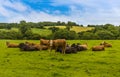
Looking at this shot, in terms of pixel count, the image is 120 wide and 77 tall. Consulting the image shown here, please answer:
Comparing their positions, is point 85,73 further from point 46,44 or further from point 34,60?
point 46,44

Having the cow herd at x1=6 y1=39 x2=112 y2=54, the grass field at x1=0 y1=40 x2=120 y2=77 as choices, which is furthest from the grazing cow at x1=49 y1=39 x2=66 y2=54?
the grass field at x1=0 y1=40 x2=120 y2=77

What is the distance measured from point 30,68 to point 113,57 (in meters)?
8.02

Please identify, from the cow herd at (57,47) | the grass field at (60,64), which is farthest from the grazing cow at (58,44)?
the grass field at (60,64)

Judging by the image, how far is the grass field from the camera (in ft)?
68.5

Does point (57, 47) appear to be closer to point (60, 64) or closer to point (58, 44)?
point (58, 44)

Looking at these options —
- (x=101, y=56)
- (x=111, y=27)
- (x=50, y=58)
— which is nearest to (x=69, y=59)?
(x=50, y=58)

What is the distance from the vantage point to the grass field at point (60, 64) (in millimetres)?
20891

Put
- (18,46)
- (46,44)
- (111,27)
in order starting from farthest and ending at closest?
(111,27)
(18,46)
(46,44)

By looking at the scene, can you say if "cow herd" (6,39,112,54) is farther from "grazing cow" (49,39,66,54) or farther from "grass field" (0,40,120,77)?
"grass field" (0,40,120,77)

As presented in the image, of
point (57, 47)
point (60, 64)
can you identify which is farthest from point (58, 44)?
point (60, 64)

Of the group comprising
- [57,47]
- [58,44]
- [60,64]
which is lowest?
[60,64]

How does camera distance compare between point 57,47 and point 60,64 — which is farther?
point 57,47

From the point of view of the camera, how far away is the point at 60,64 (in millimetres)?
23828

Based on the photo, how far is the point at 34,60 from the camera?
2550cm
